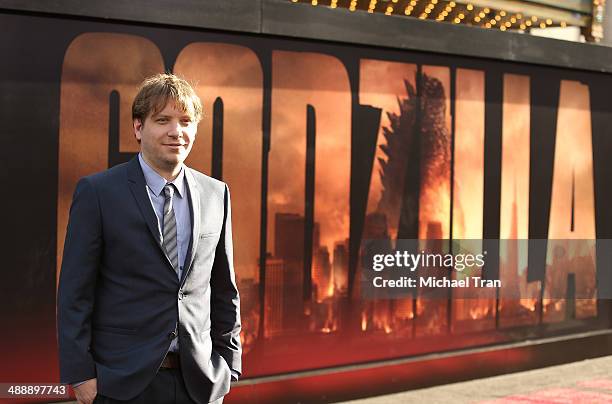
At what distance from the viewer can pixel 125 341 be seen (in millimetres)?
2641

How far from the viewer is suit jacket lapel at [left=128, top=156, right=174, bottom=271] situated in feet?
8.61

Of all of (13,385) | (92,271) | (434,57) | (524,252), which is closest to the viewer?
(92,271)

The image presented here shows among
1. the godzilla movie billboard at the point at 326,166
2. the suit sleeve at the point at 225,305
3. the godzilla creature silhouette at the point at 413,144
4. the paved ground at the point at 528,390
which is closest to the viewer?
the suit sleeve at the point at 225,305

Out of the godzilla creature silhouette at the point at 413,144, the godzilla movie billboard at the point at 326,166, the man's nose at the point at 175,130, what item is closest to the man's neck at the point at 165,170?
the man's nose at the point at 175,130

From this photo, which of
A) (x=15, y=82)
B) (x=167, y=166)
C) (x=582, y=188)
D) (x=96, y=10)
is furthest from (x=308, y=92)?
(x=167, y=166)

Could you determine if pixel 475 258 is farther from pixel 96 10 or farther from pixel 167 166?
pixel 167 166

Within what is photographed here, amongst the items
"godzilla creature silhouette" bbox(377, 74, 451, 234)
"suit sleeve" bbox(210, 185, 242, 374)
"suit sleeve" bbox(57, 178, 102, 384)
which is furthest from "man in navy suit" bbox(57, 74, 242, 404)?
"godzilla creature silhouette" bbox(377, 74, 451, 234)

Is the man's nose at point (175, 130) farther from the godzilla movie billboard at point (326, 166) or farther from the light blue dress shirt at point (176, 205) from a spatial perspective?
the godzilla movie billboard at point (326, 166)

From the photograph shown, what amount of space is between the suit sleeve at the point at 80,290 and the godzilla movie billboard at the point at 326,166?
3.13 m

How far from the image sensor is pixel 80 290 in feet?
8.50

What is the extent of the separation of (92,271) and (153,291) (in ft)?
0.69

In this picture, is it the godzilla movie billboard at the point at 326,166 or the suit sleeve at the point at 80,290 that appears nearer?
the suit sleeve at the point at 80,290

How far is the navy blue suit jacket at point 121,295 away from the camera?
2592 millimetres

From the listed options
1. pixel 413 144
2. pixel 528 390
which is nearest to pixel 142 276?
pixel 413 144
